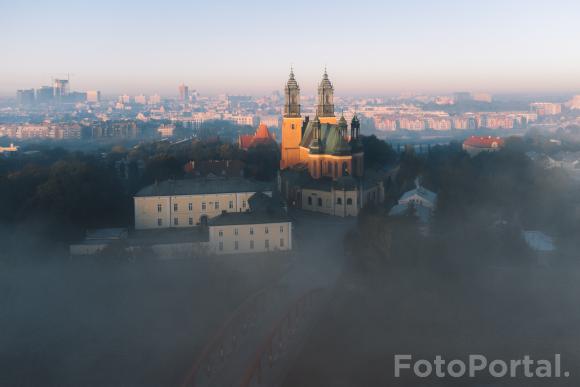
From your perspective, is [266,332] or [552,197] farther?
[552,197]

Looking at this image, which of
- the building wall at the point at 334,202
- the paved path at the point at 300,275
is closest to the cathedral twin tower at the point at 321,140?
the building wall at the point at 334,202

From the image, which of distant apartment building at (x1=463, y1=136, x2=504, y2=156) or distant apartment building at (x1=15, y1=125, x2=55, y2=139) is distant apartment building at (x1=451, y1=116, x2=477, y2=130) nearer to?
distant apartment building at (x1=463, y1=136, x2=504, y2=156)

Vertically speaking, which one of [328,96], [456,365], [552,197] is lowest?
[456,365]

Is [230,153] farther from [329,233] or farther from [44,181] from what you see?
[329,233]

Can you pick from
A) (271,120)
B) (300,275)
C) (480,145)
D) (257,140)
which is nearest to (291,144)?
(300,275)

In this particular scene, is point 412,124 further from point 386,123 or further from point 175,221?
point 175,221

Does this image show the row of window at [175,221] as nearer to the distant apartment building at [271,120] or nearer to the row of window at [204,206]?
the row of window at [204,206]

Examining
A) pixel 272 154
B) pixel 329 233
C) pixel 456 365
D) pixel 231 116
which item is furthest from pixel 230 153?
pixel 231 116

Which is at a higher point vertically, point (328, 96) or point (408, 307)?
point (328, 96)
